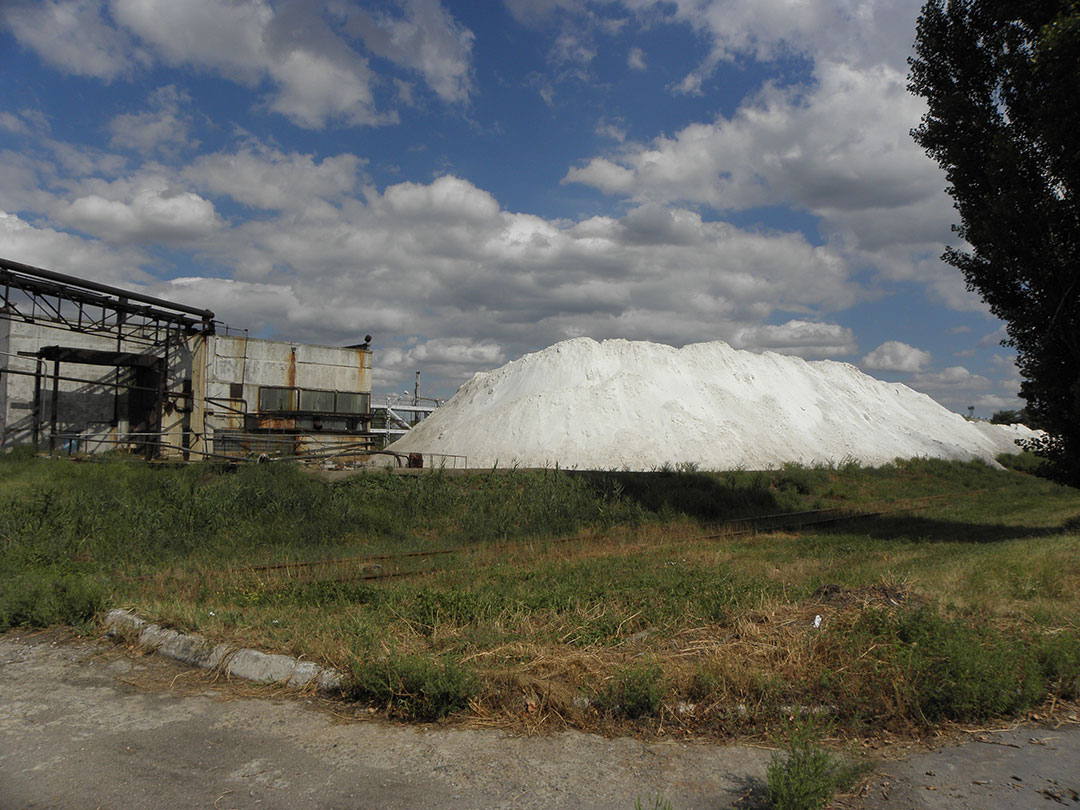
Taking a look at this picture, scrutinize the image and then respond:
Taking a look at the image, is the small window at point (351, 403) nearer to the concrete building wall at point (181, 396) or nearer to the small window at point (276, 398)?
the concrete building wall at point (181, 396)

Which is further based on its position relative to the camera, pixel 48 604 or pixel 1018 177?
pixel 1018 177

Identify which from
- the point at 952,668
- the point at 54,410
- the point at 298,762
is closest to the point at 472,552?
the point at 298,762

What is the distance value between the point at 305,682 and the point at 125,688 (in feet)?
4.47

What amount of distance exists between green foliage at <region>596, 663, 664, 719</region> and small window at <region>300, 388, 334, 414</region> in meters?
30.5

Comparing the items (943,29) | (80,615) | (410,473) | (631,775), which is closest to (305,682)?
(631,775)

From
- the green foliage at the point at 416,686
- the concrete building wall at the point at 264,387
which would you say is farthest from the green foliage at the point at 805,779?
the concrete building wall at the point at 264,387

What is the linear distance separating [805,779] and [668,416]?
30203mm

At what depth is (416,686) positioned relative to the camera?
470cm

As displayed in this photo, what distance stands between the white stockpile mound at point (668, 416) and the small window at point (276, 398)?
232 inches

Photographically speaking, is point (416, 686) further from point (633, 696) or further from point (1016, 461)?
point (1016, 461)

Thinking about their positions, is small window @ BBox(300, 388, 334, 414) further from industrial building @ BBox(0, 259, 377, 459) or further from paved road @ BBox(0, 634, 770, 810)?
paved road @ BBox(0, 634, 770, 810)

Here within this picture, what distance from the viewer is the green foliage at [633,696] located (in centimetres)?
454

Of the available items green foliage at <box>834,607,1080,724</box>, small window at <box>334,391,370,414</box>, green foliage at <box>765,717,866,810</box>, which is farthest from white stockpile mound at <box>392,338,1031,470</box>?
green foliage at <box>765,717,866,810</box>

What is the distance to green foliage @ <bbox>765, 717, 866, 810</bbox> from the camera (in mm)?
3354
